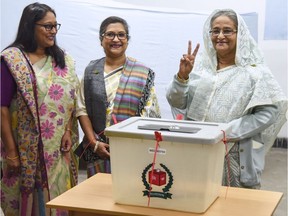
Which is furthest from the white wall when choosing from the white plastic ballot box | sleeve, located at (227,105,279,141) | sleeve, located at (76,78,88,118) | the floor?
the white plastic ballot box

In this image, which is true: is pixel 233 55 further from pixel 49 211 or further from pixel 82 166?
pixel 82 166

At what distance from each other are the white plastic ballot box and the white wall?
227 cm

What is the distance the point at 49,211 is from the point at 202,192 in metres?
1.20

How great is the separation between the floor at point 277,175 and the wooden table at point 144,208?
182cm

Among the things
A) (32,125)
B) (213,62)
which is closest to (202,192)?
(213,62)

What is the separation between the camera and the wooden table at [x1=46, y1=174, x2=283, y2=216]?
1.56m

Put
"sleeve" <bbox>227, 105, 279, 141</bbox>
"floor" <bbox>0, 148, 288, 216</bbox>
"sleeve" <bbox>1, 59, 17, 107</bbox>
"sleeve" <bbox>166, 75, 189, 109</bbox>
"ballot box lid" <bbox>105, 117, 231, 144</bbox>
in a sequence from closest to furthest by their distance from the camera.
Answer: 1. "ballot box lid" <bbox>105, 117, 231, 144</bbox>
2. "sleeve" <bbox>227, 105, 279, 141</bbox>
3. "sleeve" <bbox>166, 75, 189, 109</bbox>
4. "sleeve" <bbox>1, 59, 17, 107</bbox>
5. "floor" <bbox>0, 148, 288, 216</bbox>

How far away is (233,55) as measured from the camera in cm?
226

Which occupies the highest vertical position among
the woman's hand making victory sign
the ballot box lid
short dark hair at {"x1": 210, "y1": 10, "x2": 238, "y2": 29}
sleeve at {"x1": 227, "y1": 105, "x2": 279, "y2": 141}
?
short dark hair at {"x1": 210, "y1": 10, "x2": 238, "y2": 29}

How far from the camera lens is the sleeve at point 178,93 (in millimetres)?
2203

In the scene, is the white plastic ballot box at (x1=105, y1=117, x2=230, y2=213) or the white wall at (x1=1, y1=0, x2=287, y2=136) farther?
the white wall at (x1=1, y1=0, x2=287, y2=136)

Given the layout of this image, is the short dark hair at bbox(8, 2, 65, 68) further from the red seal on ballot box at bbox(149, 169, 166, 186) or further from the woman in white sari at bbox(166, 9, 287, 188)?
the red seal on ballot box at bbox(149, 169, 166, 186)

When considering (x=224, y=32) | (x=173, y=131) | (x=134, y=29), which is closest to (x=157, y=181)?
(x=173, y=131)

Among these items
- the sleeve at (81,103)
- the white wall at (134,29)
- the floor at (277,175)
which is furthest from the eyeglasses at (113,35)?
the floor at (277,175)
